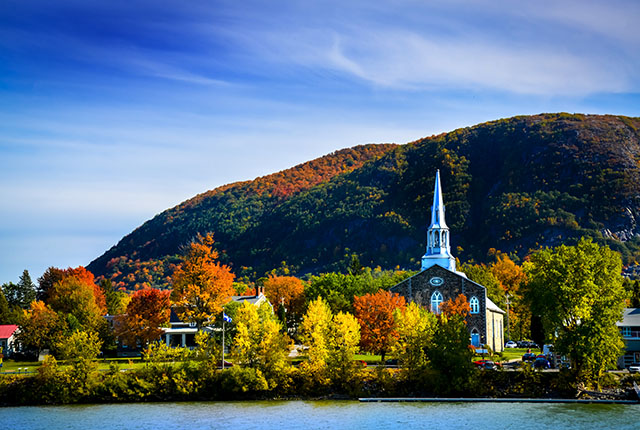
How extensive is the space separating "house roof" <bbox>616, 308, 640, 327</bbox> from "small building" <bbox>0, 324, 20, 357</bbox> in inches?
2732

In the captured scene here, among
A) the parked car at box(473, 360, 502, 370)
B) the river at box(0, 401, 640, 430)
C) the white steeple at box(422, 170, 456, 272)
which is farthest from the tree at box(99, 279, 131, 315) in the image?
the parked car at box(473, 360, 502, 370)

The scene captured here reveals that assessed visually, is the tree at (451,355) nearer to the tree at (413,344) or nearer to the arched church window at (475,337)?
the tree at (413,344)

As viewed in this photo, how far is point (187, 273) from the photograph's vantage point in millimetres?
83812

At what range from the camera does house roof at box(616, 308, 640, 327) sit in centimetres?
7712

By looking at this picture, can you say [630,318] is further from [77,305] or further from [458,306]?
[77,305]

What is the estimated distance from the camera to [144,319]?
88812mm

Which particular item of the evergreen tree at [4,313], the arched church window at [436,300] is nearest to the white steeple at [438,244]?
the arched church window at [436,300]

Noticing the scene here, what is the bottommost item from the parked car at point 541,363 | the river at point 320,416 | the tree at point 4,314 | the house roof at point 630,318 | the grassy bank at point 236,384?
the river at point 320,416

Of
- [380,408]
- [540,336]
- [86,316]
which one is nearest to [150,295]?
[86,316]

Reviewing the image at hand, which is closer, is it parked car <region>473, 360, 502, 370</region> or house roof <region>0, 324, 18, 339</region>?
parked car <region>473, 360, 502, 370</region>

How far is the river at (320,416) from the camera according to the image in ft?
179

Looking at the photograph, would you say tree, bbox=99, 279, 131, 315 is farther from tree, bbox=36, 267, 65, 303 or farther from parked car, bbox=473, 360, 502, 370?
parked car, bbox=473, 360, 502, 370

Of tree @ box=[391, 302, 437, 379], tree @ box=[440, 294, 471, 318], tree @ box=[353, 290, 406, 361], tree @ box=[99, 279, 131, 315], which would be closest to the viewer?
tree @ box=[391, 302, 437, 379]

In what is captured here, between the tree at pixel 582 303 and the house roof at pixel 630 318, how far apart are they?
9.16 metres
